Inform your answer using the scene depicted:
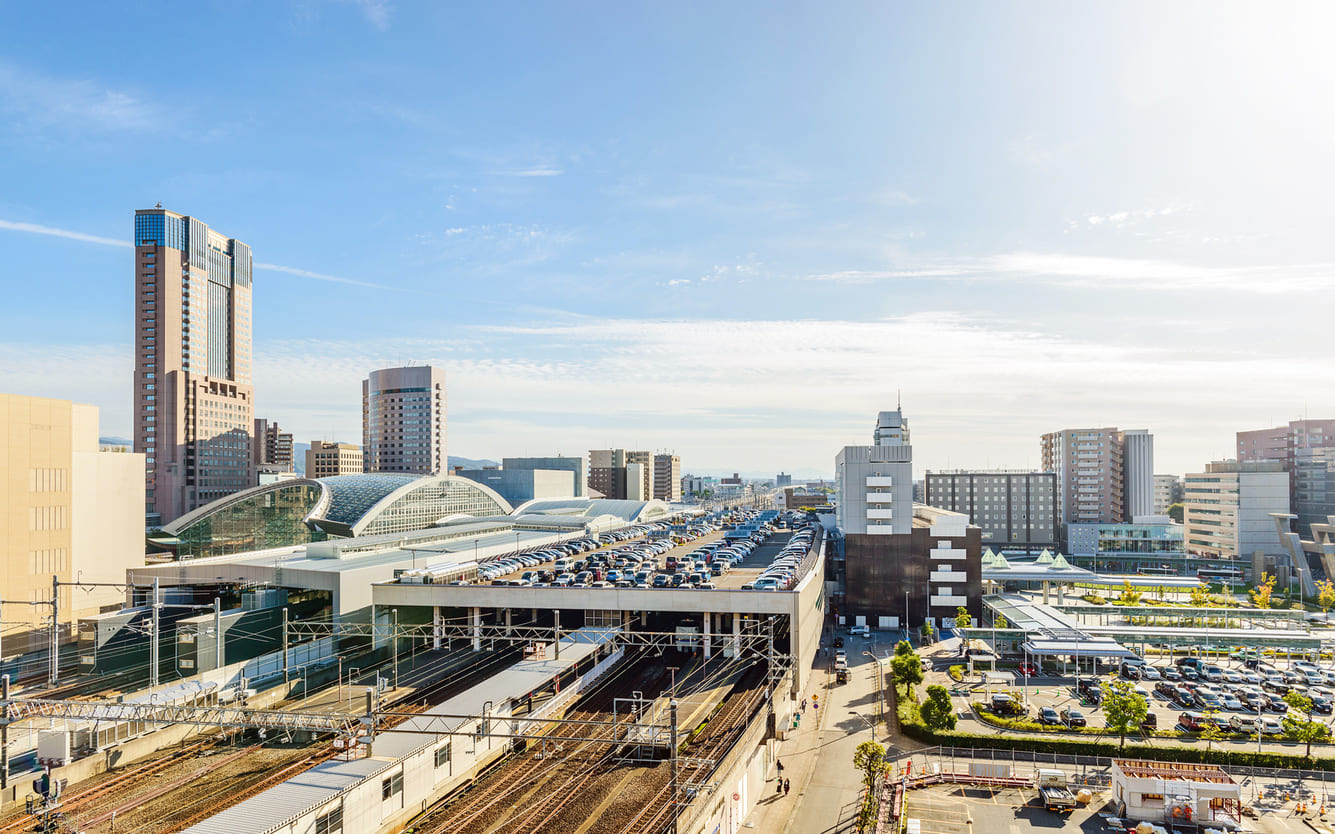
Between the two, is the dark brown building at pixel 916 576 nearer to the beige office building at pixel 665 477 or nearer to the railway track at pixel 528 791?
the railway track at pixel 528 791

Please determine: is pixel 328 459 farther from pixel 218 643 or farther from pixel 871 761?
pixel 871 761

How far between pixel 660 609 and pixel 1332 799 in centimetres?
1679

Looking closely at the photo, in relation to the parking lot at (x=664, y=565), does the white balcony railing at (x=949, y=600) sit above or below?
below

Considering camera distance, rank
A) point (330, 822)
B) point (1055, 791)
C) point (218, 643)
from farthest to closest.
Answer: point (218, 643) → point (1055, 791) → point (330, 822)

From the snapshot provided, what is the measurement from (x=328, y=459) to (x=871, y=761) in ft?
287

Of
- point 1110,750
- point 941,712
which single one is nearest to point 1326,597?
point 1110,750

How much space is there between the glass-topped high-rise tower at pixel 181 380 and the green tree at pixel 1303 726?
71.0 metres

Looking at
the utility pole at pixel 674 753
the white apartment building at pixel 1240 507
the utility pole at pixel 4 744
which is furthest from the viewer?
the white apartment building at pixel 1240 507

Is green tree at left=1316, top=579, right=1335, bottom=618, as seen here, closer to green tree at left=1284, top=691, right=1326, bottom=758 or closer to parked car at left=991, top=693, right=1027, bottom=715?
green tree at left=1284, top=691, right=1326, bottom=758

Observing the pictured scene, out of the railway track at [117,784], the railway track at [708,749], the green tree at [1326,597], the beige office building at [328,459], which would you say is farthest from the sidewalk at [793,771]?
the beige office building at [328,459]

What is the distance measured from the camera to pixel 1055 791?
1600cm

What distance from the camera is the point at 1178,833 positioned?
1482cm

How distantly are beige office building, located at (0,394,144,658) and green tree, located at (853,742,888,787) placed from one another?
22.6 metres

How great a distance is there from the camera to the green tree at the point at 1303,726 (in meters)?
18.2
